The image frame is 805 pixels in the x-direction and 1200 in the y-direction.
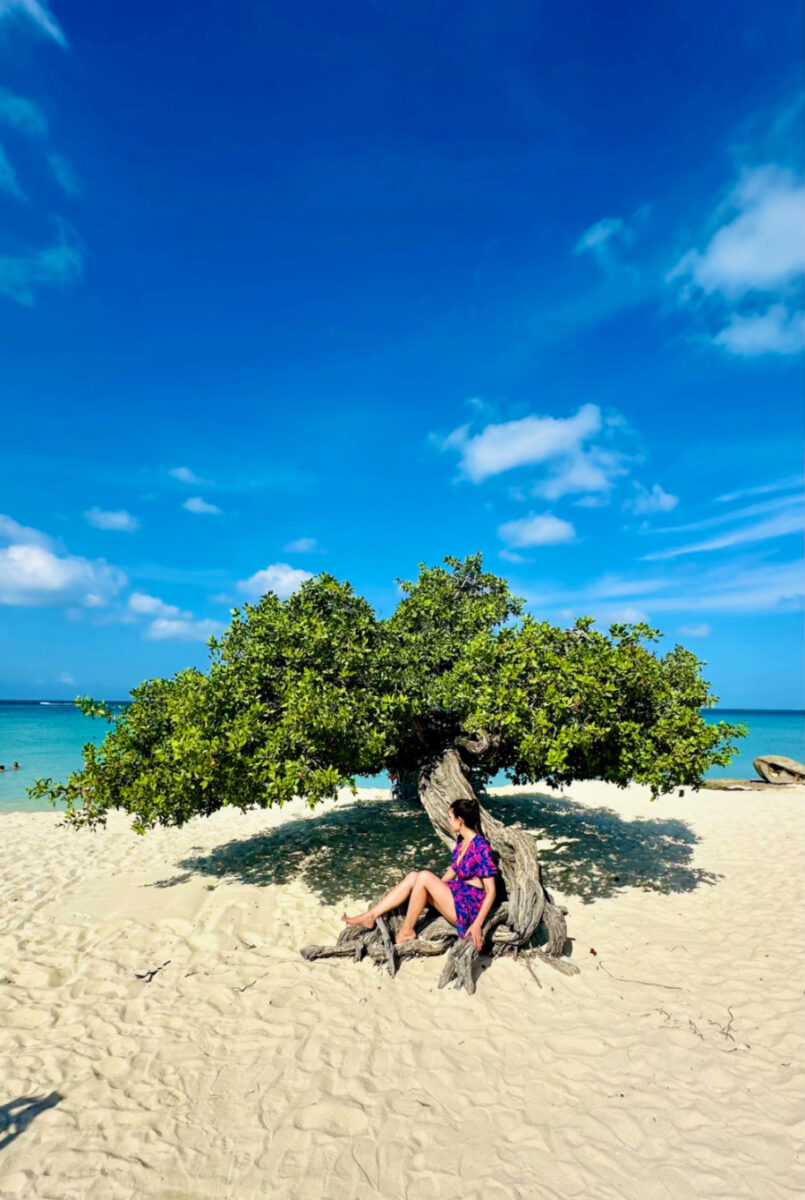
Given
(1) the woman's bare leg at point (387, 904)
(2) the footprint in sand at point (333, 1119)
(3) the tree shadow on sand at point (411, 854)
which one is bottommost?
(2) the footprint in sand at point (333, 1119)

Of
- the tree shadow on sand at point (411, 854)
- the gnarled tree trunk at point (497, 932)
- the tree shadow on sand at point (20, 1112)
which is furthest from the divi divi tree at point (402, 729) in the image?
the tree shadow on sand at point (20, 1112)

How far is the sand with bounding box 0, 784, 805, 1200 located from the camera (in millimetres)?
4902

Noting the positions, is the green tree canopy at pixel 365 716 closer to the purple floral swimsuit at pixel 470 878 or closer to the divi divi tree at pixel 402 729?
the divi divi tree at pixel 402 729

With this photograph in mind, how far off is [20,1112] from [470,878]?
543 cm

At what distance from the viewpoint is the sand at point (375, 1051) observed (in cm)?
490

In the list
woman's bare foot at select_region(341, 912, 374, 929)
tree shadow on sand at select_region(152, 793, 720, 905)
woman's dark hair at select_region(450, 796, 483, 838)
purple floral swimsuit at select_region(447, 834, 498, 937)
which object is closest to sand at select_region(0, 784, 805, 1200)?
tree shadow on sand at select_region(152, 793, 720, 905)

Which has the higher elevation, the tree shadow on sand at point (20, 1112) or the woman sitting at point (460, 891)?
the woman sitting at point (460, 891)

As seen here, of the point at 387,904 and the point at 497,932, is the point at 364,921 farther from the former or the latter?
the point at 497,932

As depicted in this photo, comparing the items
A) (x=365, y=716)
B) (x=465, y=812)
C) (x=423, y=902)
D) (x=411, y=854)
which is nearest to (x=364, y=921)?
(x=423, y=902)

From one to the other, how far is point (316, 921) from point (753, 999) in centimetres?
629

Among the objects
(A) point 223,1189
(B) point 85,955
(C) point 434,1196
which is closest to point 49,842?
(B) point 85,955

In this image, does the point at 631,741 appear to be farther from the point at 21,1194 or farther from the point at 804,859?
the point at 21,1194

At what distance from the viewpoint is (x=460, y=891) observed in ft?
27.5

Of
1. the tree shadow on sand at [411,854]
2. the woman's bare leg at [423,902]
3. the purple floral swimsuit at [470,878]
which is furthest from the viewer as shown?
the tree shadow on sand at [411,854]
